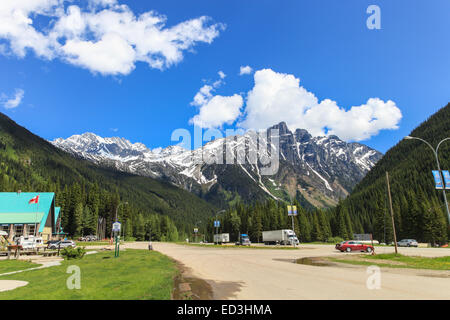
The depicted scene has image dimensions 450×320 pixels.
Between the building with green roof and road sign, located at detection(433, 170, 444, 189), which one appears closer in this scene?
road sign, located at detection(433, 170, 444, 189)

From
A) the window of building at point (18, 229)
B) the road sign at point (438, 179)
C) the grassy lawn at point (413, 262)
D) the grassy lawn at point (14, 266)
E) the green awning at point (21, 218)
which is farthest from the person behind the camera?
the window of building at point (18, 229)

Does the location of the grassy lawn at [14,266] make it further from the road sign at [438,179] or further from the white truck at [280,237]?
the white truck at [280,237]

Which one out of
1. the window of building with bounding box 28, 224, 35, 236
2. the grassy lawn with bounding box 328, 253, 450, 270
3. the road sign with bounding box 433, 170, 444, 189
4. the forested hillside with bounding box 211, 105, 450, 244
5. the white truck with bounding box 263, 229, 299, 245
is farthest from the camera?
the forested hillside with bounding box 211, 105, 450, 244

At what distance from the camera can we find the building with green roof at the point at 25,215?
64.0 meters

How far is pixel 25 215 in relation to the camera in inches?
2603

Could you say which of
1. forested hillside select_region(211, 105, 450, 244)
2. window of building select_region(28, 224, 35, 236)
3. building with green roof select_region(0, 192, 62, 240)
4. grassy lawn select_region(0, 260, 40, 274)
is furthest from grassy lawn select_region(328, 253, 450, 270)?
forested hillside select_region(211, 105, 450, 244)

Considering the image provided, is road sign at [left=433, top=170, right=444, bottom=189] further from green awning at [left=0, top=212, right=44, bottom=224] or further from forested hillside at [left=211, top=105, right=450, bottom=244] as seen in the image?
green awning at [left=0, top=212, right=44, bottom=224]

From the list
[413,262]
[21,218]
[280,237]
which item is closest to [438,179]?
[413,262]

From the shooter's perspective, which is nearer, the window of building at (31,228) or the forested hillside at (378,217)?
the window of building at (31,228)

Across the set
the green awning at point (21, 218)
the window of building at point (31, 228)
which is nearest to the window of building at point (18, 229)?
the green awning at point (21, 218)

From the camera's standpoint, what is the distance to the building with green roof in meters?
64.0

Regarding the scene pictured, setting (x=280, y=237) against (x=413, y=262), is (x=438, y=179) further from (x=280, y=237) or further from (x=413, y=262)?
(x=280, y=237)
